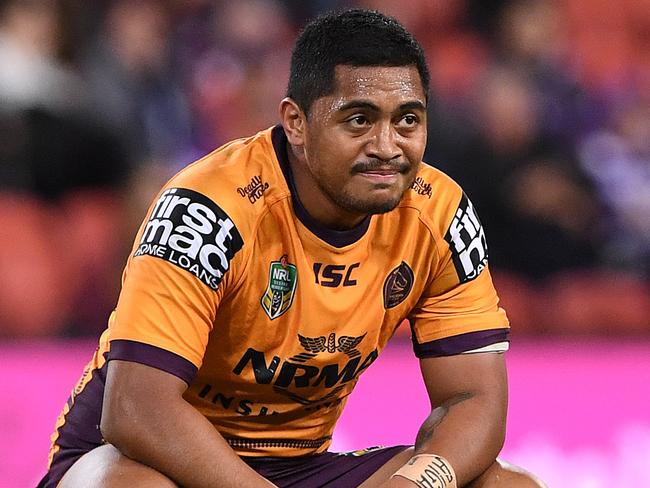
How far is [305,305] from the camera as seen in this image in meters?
3.67

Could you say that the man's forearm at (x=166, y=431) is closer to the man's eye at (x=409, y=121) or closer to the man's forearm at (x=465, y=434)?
the man's forearm at (x=465, y=434)

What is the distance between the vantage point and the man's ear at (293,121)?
362cm

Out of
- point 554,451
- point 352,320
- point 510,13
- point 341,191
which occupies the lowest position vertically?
point 554,451

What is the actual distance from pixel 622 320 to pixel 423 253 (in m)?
3.11

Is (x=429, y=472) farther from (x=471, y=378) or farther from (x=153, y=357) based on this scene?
(x=153, y=357)

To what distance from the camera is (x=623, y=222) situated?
702 centimetres

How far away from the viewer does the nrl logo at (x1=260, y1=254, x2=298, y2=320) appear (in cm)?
361

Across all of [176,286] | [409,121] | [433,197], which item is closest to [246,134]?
[433,197]

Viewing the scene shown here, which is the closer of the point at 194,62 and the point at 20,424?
the point at 20,424

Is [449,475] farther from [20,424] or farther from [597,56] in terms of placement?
[597,56]

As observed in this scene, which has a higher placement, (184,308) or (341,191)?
(341,191)

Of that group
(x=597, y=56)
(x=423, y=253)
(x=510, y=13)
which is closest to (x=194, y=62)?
(x=510, y=13)

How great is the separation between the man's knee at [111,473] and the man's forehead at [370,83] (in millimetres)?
1079

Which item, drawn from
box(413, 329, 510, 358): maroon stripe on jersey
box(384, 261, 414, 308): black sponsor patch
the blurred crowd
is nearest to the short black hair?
box(384, 261, 414, 308): black sponsor patch
